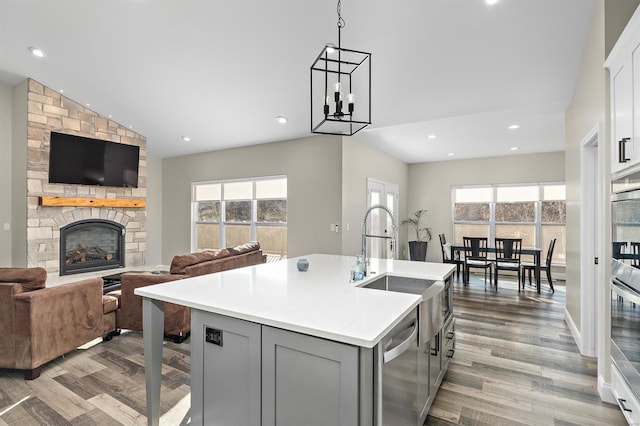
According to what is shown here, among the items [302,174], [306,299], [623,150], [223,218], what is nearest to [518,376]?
[623,150]

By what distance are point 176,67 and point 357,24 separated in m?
2.51

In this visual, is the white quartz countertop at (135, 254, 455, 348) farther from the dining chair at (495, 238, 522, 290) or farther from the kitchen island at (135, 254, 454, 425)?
the dining chair at (495, 238, 522, 290)

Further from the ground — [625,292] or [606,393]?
[625,292]

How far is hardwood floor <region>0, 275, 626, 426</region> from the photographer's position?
7.19 ft

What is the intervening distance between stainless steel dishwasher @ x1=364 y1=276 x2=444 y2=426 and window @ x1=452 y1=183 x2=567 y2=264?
19.0ft

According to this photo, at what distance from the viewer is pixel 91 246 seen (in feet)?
20.6

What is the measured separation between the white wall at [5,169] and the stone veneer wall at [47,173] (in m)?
0.60

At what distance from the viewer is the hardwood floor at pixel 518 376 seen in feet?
7.29

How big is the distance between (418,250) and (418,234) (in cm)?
69

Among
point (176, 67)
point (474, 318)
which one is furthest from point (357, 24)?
point (474, 318)

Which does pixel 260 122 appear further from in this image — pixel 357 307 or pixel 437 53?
pixel 357 307

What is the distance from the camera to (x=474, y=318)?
421 centimetres

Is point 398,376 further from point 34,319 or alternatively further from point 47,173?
point 47,173

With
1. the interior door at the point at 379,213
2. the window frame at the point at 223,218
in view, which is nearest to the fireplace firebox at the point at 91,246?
the window frame at the point at 223,218
